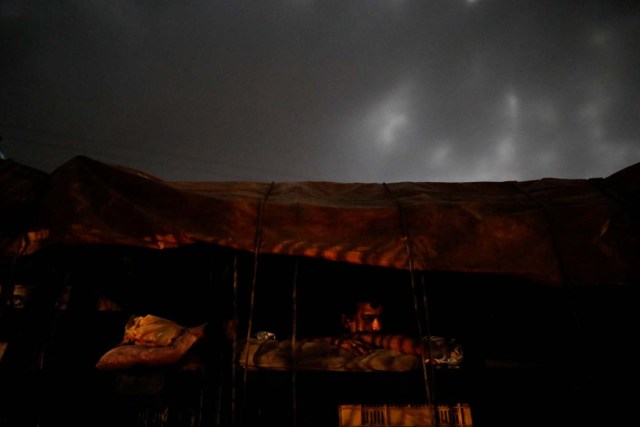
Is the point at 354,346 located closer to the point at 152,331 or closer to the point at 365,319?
the point at 365,319

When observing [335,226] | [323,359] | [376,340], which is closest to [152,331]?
[323,359]

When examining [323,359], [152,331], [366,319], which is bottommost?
[323,359]

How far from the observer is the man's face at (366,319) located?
193 inches

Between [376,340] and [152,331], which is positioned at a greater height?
[152,331]

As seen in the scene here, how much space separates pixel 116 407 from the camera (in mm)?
3879

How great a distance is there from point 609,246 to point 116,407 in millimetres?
5667

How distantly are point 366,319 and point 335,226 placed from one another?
7.05 feet

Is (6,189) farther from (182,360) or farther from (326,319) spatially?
(326,319)

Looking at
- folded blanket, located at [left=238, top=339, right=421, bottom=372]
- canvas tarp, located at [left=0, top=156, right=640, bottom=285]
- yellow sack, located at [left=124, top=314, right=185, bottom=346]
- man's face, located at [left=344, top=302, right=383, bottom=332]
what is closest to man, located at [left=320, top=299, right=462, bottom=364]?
man's face, located at [left=344, top=302, right=383, bottom=332]

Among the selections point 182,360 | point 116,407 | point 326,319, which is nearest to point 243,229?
point 182,360

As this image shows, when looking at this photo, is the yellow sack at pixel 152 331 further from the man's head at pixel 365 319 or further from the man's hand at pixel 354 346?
the man's head at pixel 365 319

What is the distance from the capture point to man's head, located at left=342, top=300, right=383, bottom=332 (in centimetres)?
492

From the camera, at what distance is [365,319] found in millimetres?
4961

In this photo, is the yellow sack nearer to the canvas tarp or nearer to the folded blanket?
the folded blanket
